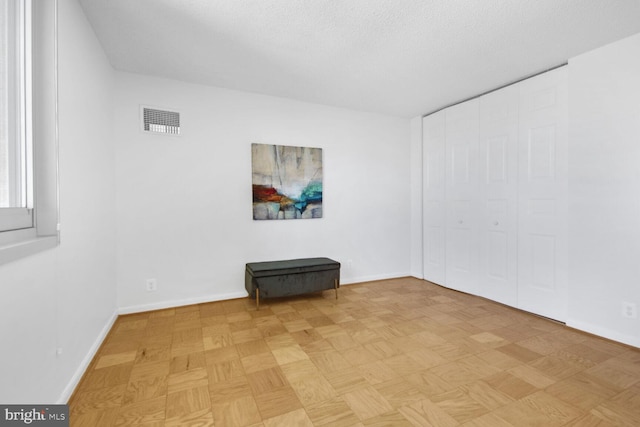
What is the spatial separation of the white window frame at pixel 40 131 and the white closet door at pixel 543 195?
3.92m

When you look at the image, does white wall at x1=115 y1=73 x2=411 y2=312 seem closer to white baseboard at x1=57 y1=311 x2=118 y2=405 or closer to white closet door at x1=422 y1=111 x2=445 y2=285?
white baseboard at x1=57 y1=311 x2=118 y2=405

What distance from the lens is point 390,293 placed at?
3662 mm

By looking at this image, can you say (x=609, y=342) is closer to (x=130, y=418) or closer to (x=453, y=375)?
(x=453, y=375)

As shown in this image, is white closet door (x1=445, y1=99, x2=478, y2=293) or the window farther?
white closet door (x1=445, y1=99, x2=478, y2=293)

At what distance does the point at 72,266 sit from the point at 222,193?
1.71 meters

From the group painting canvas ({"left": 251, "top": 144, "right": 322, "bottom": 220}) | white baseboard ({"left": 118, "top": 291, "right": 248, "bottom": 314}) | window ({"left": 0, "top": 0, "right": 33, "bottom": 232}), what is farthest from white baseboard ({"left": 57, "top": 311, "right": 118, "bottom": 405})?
painting canvas ({"left": 251, "top": 144, "right": 322, "bottom": 220})

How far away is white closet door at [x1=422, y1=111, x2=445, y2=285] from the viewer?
13.1 ft

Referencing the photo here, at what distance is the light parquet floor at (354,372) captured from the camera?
152cm

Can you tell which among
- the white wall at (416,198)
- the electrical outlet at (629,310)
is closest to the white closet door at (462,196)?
the white wall at (416,198)

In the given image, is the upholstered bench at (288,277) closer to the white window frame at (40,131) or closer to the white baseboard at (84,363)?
the white baseboard at (84,363)

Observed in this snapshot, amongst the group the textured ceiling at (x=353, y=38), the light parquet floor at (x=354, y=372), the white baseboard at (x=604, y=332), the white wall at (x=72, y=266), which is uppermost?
the textured ceiling at (x=353, y=38)

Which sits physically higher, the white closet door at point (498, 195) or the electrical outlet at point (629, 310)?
the white closet door at point (498, 195)

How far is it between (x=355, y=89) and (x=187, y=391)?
3326 mm

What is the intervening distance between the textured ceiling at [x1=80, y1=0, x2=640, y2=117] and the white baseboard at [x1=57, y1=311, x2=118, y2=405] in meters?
2.47
